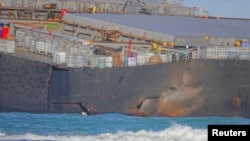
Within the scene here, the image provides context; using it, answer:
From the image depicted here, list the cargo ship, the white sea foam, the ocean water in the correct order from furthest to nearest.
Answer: the cargo ship < the ocean water < the white sea foam

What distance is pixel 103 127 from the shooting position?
5750cm

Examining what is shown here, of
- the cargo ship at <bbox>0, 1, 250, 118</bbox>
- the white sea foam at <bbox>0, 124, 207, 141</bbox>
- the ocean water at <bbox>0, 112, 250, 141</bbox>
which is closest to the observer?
the white sea foam at <bbox>0, 124, 207, 141</bbox>

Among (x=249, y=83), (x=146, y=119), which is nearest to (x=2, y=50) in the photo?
(x=146, y=119)

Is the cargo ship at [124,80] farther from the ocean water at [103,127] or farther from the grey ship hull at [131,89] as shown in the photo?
the ocean water at [103,127]

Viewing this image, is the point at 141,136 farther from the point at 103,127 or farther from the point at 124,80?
the point at 124,80

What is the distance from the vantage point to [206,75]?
203ft

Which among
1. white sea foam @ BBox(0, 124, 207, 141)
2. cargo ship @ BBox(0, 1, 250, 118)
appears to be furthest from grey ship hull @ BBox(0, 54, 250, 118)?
white sea foam @ BBox(0, 124, 207, 141)

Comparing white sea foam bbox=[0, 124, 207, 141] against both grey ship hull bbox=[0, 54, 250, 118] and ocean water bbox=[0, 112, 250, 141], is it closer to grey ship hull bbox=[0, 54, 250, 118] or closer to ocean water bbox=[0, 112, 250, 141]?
ocean water bbox=[0, 112, 250, 141]

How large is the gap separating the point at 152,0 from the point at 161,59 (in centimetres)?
3053

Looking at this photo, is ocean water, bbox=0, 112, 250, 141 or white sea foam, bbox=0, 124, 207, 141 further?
ocean water, bbox=0, 112, 250, 141

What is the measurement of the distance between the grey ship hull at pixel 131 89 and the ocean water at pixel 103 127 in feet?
2.05

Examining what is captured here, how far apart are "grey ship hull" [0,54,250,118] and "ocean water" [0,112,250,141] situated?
626 millimetres

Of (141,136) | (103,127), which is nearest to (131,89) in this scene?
(103,127)

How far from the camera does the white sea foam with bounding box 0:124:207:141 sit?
176ft
